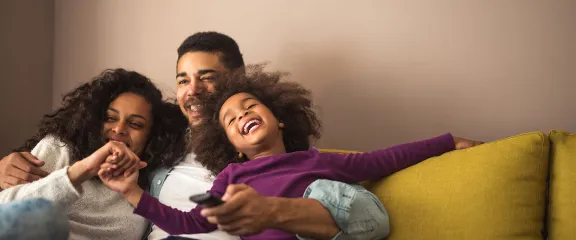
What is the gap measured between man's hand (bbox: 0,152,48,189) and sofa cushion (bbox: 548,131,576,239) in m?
1.33

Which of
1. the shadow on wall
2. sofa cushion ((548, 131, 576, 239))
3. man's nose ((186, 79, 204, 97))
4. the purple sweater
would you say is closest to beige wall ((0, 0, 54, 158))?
man's nose ((186, 79, 204, 97))

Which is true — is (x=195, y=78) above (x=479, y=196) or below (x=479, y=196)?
above

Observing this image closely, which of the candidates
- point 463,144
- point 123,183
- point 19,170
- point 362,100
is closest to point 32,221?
point 123,183

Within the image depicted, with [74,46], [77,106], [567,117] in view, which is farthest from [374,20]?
[74,46]

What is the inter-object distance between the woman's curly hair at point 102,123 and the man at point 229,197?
0.06 meters

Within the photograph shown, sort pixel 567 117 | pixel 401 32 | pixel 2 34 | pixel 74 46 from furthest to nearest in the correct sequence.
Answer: pixel 74 46, pixel 2 34, pixel 401 32, pixel 567 117

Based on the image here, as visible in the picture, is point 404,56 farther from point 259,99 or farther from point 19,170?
point 19,170

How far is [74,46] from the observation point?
234 centimetres

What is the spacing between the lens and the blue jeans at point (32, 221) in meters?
0.82

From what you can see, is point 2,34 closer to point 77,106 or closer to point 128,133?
point 77,106

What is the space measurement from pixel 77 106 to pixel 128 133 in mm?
224

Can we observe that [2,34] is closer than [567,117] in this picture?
No

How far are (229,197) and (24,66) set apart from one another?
172 cm

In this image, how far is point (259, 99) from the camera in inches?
59.6
